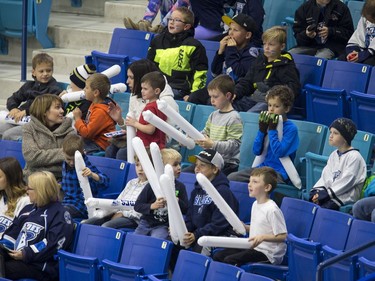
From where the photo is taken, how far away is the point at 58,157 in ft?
30.9

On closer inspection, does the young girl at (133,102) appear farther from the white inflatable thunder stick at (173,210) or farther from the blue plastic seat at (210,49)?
the white inflatable thunder stick at (173,210)

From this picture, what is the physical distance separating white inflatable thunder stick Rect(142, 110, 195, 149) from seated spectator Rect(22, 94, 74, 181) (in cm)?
100

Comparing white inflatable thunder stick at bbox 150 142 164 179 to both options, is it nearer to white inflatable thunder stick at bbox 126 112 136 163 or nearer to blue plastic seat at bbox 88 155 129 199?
blue plastic seat at bbox 88 155 129 199

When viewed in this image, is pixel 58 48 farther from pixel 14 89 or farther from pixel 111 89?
pixel 111 89

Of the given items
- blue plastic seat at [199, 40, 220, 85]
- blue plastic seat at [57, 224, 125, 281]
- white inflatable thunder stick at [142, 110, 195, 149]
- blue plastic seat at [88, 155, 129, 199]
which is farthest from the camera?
blue plastic seat at [199, 40, 220, 85]

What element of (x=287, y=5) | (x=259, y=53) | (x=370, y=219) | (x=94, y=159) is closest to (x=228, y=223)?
(x=370, y=219)

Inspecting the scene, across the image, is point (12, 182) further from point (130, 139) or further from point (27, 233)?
point (130, 139)

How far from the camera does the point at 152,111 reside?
367 inches

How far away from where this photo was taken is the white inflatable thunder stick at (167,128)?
348 inches

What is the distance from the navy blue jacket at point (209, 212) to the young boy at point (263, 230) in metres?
0.16

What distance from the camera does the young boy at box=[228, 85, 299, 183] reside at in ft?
29.1

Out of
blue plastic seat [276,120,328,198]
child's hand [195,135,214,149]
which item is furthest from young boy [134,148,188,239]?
blue plastic seat [276,120,328,198]

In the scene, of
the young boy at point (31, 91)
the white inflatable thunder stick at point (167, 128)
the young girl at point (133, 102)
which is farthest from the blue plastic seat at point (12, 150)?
the white inflatable thunder stick at point (167, 128)

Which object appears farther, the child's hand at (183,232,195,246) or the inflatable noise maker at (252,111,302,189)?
the inflatable noise maker at (252,111,302,189)
